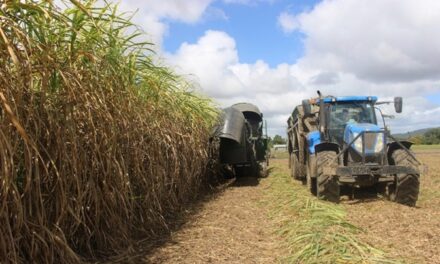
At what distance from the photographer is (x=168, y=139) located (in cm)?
706

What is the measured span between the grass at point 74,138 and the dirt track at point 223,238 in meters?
0.45

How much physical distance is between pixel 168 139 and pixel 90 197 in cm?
257

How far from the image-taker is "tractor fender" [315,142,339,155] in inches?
361

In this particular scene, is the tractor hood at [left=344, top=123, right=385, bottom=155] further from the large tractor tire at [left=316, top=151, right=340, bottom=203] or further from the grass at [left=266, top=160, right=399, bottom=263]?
the grass at [left=266, top=160, right=399, bottom=263]

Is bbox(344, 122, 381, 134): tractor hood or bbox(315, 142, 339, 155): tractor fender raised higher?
bbox(344, 122, 381, 134): tractor hood

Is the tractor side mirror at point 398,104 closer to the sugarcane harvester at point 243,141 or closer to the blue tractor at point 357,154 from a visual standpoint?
the blue tractor at point 357,154

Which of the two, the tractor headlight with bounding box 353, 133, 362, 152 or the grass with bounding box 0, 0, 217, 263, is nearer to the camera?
the grass with bounding box 0, 0, 217, 263

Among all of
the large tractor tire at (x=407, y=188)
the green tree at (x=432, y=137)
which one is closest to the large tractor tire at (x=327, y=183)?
the large tractor tire at (x=407, y=188)

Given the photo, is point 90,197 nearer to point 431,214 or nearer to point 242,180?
point 431,214

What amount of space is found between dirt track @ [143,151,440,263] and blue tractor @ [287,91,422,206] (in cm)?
36

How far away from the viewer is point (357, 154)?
892cm

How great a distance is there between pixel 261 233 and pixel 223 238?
0.64m

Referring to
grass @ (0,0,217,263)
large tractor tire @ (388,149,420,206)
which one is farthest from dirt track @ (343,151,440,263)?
grass @ (0,0,217,263)

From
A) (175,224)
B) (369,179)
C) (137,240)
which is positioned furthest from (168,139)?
(369,179)
